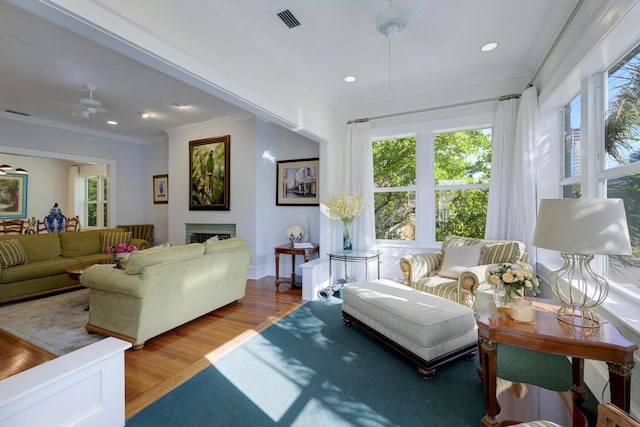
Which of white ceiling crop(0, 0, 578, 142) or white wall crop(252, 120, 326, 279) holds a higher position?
white ceiling crop(0, 0, 578, 142)

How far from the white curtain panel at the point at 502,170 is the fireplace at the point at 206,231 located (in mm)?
4089

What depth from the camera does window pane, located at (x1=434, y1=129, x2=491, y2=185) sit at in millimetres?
3986

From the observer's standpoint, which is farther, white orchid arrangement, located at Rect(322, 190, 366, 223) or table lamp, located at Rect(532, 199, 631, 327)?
white orchid arrangement, located at Rect(322, 190, 366, 223)

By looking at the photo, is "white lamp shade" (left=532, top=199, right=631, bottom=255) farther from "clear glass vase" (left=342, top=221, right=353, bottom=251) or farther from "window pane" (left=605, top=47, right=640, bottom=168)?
"clear glass vase" (left=342, top=221, right=353, bottom=251)

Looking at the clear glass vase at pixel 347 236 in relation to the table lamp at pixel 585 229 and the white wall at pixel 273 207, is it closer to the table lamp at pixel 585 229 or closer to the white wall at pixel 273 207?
the white wall at pixel 273 207

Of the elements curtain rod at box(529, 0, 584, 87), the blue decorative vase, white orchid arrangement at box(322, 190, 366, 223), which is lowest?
the blue decorative vase

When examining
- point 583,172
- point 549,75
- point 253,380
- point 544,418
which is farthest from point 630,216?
point 253,380

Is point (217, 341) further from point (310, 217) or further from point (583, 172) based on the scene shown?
point (583, 172)

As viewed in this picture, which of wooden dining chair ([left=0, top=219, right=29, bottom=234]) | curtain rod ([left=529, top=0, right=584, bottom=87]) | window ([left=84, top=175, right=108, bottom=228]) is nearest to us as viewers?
curtain rod ([left=529, top=0, right=584, bottom=87])

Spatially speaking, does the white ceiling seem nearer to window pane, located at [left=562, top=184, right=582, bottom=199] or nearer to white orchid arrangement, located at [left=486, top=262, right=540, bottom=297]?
window pane, located at [left=562, top=184, right=582, bottom=199]

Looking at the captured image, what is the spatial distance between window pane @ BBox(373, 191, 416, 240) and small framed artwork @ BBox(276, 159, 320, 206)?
1093 mm

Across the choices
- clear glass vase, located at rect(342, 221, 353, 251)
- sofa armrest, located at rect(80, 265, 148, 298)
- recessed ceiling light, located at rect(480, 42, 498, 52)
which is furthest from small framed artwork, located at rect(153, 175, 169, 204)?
recessed ceiling light, located at rect(480, 42, 498, 52)

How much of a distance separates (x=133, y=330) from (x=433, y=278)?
3.00 meters

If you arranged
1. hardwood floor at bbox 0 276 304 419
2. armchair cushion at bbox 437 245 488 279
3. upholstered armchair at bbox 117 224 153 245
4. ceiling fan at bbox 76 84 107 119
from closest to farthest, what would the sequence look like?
Result: hardwood floor at bbox 0 276 304 419
armchair cushion at bbox 437 245 488 279
ceiling fan at bbox 76 84 107 119
upholstered armchair at bbox 117 224 153 245
